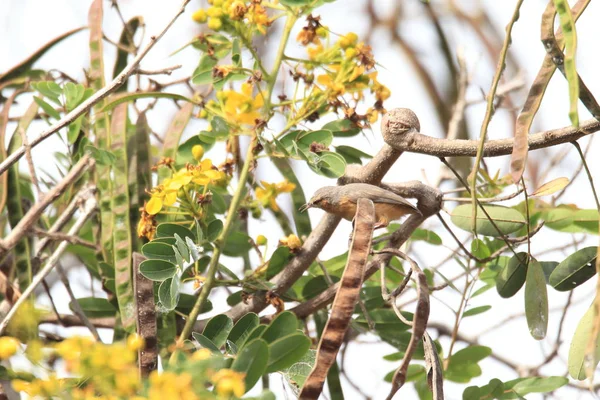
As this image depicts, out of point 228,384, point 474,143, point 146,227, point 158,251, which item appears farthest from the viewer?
point 146,227

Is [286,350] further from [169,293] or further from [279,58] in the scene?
[279,58]

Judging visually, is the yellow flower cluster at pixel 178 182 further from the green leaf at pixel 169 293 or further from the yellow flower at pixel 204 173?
the green leaf at pixel 169 293

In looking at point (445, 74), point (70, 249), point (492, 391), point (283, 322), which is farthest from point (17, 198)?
point (445, 74)

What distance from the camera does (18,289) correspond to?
1.17 meters

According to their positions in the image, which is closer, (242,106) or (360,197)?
(360,197)

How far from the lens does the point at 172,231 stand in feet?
3.23

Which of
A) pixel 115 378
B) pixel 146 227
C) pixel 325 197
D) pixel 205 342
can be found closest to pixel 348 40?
pixel 325 197

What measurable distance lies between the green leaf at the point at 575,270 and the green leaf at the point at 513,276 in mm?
40

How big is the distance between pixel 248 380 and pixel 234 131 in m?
0.48

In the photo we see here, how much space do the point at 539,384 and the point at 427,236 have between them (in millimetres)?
323

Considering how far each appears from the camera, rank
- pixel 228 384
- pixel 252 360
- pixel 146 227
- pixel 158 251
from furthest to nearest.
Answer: pixel 146 227, pixel 158 251, pixel 252 360, pixel 228 384

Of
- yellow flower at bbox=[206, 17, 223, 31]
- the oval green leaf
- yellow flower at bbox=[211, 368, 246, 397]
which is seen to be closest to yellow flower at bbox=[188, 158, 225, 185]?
the oval green leaf

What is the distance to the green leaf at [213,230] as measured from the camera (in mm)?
992

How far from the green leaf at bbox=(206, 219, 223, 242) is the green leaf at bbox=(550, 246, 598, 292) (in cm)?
42
